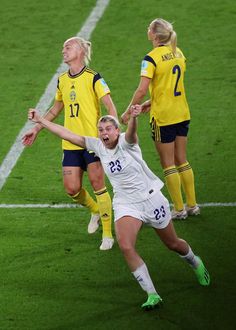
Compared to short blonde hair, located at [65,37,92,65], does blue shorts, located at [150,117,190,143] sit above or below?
below

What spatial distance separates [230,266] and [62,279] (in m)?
1.68

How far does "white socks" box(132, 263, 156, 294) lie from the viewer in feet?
32.6

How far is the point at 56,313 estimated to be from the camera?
10.1 meters

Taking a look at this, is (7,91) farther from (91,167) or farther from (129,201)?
(129,201)

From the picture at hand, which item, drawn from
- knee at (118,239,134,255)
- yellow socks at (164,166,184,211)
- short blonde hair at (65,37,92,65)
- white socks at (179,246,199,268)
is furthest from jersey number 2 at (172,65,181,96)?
knee at (118,239,134,255)

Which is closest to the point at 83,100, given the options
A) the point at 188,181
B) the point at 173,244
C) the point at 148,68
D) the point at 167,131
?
the point at 148,68

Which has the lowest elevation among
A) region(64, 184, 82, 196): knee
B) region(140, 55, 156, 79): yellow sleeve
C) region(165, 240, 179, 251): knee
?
region(165, 240, 179, 251): knee

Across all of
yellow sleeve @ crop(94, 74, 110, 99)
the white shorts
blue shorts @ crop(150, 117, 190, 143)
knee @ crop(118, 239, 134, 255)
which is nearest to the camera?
knee @ crop(118, 239, 134, 255)

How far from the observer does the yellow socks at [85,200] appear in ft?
38.9

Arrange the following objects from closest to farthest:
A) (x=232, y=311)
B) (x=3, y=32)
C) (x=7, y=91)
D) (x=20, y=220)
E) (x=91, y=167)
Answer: (x=232, y=311) < (x=91, y=167) < (x=20, y=220) < (x=7, y=91) < (x=3, y=32)

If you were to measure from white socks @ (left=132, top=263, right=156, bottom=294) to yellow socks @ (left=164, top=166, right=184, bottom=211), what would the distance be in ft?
7.33

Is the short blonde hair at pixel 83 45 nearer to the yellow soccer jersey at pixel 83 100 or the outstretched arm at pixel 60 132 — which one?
the yellow soccer jersey at pixel 83 100

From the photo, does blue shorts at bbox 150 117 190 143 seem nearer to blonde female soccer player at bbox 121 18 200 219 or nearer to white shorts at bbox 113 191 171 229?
blonde female soccer player at bbox 121 18 200 219

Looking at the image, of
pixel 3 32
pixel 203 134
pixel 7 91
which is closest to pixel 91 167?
pixel 203 134
